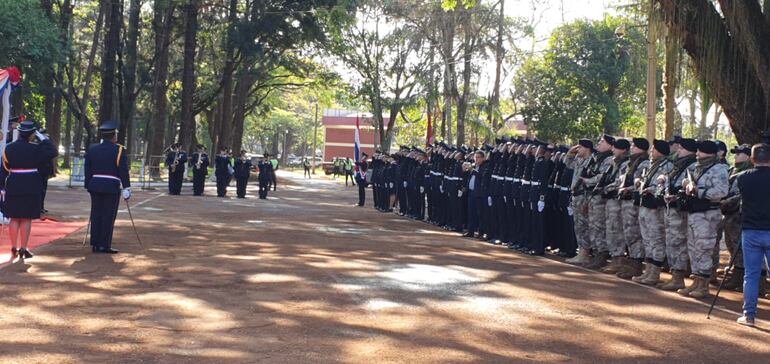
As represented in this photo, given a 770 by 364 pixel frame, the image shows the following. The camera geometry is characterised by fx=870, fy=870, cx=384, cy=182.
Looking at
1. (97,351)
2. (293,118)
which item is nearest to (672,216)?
(97,351)

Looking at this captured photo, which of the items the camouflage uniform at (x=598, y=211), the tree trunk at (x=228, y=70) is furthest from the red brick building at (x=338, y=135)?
the camouflage uniform at (x=598, y=211)

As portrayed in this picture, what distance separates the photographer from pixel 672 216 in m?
10.9

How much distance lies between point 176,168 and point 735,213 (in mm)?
21650

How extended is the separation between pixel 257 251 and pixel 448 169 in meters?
7.51

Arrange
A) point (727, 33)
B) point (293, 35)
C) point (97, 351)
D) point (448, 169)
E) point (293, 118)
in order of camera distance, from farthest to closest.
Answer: point (293, 118) → point (293, 35) → point (448, 169) → point (727, 33) → point (97, 351)

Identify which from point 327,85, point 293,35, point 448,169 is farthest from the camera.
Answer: point 327,85

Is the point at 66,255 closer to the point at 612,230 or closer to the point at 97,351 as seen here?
the point at 97,351

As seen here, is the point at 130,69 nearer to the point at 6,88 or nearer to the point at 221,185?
the point at 221,185

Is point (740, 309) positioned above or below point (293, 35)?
below

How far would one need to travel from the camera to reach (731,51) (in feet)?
38.2

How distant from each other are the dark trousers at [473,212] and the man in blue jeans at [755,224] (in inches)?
340

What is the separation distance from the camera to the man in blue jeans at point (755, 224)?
8.55 metres

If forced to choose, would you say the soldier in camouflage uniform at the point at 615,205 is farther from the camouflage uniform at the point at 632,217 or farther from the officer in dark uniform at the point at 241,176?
the officer in dark uniform at the point at 241,176

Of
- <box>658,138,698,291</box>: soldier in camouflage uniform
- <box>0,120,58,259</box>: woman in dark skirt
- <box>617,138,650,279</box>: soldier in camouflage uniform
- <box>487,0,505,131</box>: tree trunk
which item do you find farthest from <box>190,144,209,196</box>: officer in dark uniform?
<box>658,138,698,291</box>: soldier in camouflage uniform
